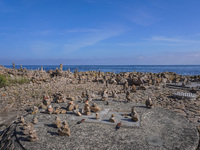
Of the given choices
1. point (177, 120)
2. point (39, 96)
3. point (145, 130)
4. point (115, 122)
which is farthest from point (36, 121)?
point (39, 96)

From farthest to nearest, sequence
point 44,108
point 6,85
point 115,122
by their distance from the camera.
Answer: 1. point 6,85
2. point 44,108
3. point 115,122

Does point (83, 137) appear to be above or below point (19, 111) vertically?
above

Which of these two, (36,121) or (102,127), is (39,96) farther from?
(102,127)

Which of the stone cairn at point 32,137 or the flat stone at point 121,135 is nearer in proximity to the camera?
the flat stone at point 121,135

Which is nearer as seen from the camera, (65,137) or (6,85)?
(65,137)

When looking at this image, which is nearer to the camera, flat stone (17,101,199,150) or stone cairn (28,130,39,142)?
flat stone (17,101,199,150)

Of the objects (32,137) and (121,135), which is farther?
(121,135)

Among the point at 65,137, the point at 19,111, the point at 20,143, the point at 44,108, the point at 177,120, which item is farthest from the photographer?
the point at 19,111

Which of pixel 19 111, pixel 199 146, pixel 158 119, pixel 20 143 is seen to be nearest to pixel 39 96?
pixel 19 111

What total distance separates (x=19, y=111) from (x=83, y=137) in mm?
4690

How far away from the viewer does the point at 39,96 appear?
9.47m

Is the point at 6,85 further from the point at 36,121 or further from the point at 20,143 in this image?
the point at 20,143

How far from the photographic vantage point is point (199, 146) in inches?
137

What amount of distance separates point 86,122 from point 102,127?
52 centimetres
